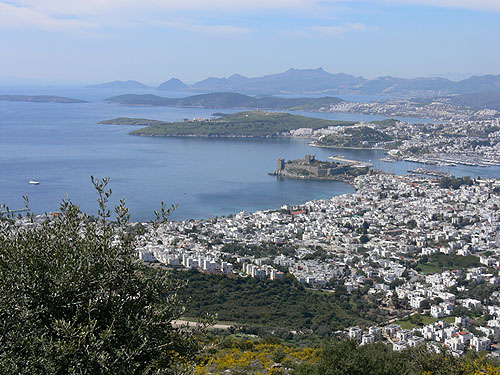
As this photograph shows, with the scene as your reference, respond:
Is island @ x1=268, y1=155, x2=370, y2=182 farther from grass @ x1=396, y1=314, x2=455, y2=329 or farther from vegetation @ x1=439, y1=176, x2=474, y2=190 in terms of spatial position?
grass @ x1=396, y1=314, x2=455, y2=329

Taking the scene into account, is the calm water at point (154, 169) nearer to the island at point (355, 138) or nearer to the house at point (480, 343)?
the island at point (355, 138)

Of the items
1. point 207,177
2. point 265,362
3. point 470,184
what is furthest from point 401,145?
point 265,362

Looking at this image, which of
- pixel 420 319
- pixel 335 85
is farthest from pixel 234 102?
pixel 420 319

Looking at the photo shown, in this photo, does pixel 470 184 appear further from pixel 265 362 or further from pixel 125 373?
pixel 125 373

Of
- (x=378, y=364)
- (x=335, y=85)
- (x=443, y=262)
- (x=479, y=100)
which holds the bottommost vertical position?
(x=443, y=262)

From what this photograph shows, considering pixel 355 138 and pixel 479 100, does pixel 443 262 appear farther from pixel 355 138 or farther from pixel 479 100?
pixel 479 100

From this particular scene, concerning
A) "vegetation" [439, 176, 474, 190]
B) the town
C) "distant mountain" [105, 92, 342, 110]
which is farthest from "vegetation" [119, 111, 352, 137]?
the town

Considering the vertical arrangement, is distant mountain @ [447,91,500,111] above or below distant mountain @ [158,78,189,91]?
below
